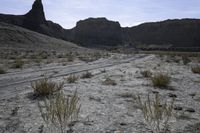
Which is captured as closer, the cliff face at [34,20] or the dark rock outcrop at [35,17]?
the cliff face at [34,20]

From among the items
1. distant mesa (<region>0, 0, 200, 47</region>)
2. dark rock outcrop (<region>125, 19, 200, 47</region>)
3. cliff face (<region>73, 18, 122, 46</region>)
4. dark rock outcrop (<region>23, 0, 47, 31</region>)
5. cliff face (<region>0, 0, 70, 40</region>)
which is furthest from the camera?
cliff face (<region>73, 18, 122, 46</region>)

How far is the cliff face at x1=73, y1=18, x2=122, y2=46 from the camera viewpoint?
522ft

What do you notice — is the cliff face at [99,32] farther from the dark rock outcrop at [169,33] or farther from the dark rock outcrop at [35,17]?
the dark rock outcrop at [35,17]

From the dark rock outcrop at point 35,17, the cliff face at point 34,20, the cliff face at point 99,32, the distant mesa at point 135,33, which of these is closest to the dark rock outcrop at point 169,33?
the distant mesa at point 135,33

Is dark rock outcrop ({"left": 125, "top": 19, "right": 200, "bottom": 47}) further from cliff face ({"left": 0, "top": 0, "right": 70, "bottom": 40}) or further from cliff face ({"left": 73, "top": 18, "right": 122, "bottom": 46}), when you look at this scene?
cliff face ({"left": 0, "top": 0, "right": 70, "bottom": 40})

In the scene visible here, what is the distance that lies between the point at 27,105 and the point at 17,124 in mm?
1538

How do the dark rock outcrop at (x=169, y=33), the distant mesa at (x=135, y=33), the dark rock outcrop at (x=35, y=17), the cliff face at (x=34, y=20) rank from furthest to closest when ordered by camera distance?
the distant mesa at (x=135, y=33), the dark rock outcrop at (x=169, y=33), the dark rock outcrop at (x=35, y=17), the cliff face at (x=34, y=20)

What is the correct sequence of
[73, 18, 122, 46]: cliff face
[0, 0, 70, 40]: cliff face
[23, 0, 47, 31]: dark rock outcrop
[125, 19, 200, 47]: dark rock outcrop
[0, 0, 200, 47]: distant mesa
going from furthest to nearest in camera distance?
[73, 18, 122, 46]: cliff face → [0, 0, 200, 47]: distant mesa → [125, 19, 200, 47]: dark rock outcrop → [23, 0, 47, 31]: dark rock outcrop → [0, 0, 70, 40]: cliff face

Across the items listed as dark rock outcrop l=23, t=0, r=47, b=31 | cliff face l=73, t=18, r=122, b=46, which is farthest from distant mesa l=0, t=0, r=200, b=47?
dark rock outcrop l=23, t=0, r=47, b=31

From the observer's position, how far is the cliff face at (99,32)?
159 meters

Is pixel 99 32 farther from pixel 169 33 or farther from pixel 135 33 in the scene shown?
pixel 169 33

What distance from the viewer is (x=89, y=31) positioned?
A: 166375 millimetres

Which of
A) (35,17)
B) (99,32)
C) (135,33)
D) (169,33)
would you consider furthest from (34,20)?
(169,33)

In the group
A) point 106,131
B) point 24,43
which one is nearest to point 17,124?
point 106,131
